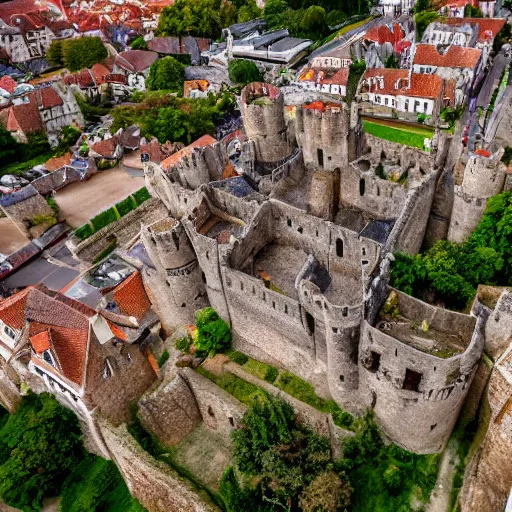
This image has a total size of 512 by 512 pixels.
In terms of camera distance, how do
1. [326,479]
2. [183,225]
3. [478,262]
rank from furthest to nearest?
[183,225]
[478,262]
[326,479]

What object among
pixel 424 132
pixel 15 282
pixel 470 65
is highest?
pixel 470 65

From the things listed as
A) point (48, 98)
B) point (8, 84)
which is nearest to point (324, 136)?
point (48, 98)

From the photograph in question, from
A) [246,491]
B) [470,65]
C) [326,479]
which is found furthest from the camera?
[470,65]

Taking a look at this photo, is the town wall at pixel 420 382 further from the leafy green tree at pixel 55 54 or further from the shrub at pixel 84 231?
the leafy green tree at pixel 55 54

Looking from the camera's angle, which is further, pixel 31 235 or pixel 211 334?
pixel 31 235

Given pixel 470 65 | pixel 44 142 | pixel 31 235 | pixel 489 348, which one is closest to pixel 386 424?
pixel 489 348

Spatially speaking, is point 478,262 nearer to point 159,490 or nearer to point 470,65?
point 159,490

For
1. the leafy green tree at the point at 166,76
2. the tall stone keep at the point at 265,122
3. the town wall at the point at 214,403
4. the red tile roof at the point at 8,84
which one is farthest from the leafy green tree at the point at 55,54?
the town wall at the point at 214,403

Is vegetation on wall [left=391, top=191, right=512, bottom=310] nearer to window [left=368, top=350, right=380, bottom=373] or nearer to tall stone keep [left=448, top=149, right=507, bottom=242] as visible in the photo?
tall stone keep [left=448, top=149, right=507, bottom=242]
